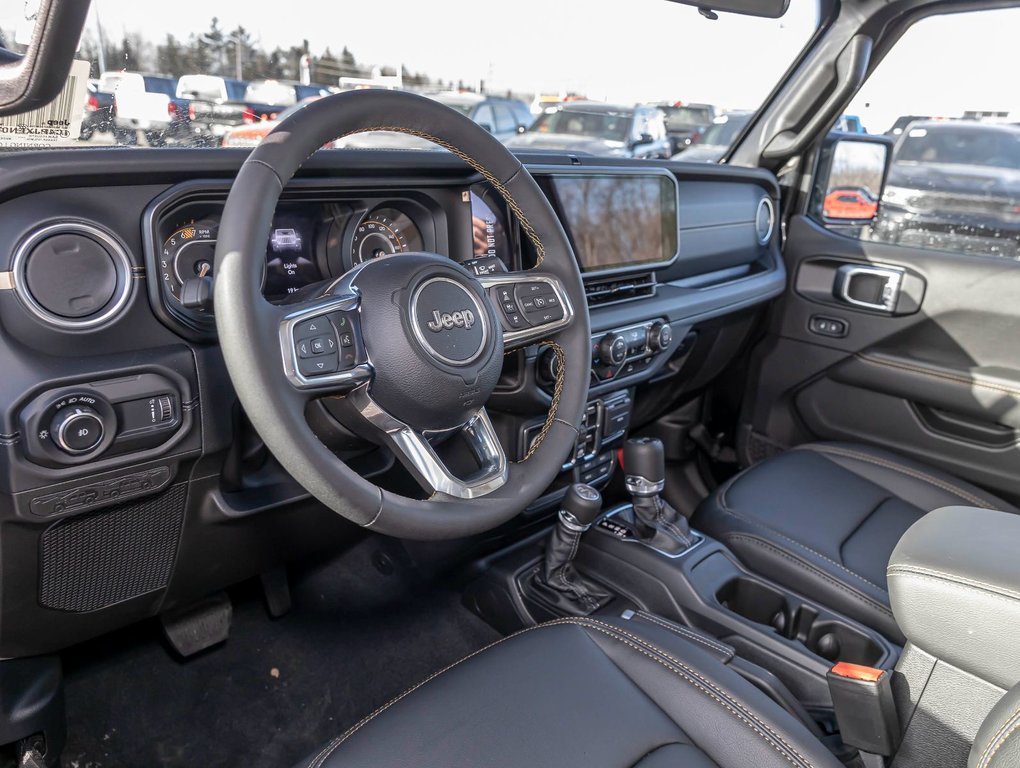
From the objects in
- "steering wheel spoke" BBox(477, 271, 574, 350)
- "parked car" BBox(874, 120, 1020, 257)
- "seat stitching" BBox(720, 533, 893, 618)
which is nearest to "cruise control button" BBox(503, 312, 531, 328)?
"steering wheel spoke" BBox(477, 271, 574, 350)

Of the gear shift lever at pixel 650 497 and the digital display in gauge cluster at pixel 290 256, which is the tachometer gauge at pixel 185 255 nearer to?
the digital display in gauge cluster at pixel 290 256

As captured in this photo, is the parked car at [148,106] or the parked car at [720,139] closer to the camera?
the parked car at [148,106]

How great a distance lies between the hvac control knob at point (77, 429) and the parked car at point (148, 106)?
1.48 ft

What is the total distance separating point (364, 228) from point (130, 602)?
2.61 feet

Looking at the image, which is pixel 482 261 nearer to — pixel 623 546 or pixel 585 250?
pixel 585 250

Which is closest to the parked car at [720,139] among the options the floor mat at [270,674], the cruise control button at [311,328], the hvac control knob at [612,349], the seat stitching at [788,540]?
the hvac control knob at [612,349]

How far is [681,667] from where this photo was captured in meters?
1.20

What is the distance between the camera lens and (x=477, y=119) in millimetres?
1402

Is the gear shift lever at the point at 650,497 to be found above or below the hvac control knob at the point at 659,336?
below

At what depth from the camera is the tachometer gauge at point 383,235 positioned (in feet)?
4.95

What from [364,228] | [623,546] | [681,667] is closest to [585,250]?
[364,228]

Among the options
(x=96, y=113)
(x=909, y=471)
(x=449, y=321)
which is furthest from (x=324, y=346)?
(x=909, y=471)

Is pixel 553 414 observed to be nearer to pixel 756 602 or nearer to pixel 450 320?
pixel 450 320

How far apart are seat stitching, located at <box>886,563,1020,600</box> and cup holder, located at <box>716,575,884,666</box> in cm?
62
